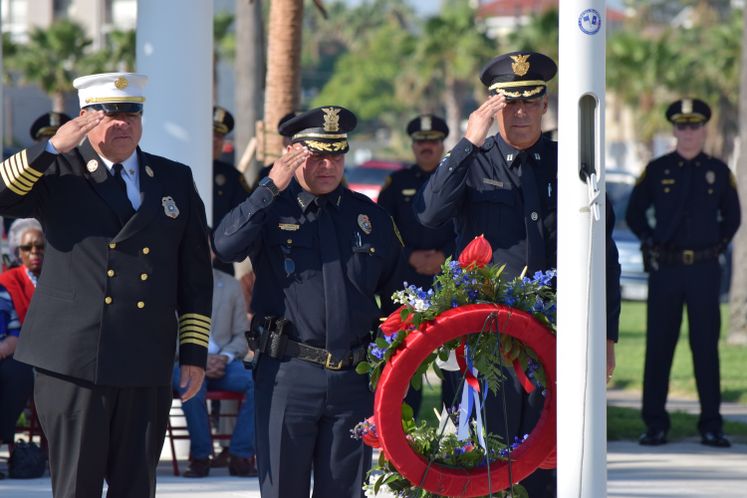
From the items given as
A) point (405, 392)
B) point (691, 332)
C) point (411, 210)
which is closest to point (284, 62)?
point (411, 210)

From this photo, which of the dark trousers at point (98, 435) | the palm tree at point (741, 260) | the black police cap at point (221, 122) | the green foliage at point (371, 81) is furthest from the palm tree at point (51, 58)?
the green foliage at point (371, 81)

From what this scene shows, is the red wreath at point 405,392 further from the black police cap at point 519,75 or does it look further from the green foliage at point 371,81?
the green foliage at point 371,81

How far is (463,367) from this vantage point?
600 cm

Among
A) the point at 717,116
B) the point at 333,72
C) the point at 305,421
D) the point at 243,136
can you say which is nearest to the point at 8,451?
the point at 305,421

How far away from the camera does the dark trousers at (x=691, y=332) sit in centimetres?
1067

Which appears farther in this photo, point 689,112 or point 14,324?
point 689,112

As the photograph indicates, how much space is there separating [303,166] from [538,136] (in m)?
1.13

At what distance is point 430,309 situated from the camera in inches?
226

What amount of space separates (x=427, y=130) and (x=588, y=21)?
577 centimetres

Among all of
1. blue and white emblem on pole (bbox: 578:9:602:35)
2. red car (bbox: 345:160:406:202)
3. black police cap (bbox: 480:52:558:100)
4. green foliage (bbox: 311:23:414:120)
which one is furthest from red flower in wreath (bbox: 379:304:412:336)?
green foliage (bbox: 311:23:414:120)

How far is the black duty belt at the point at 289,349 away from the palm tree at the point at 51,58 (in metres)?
46.1

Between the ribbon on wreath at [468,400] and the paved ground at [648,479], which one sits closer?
the ribbon on wreath at [468,400]

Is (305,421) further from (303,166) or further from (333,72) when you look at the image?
(333,72)

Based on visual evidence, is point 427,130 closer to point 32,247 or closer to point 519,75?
point 32,247
